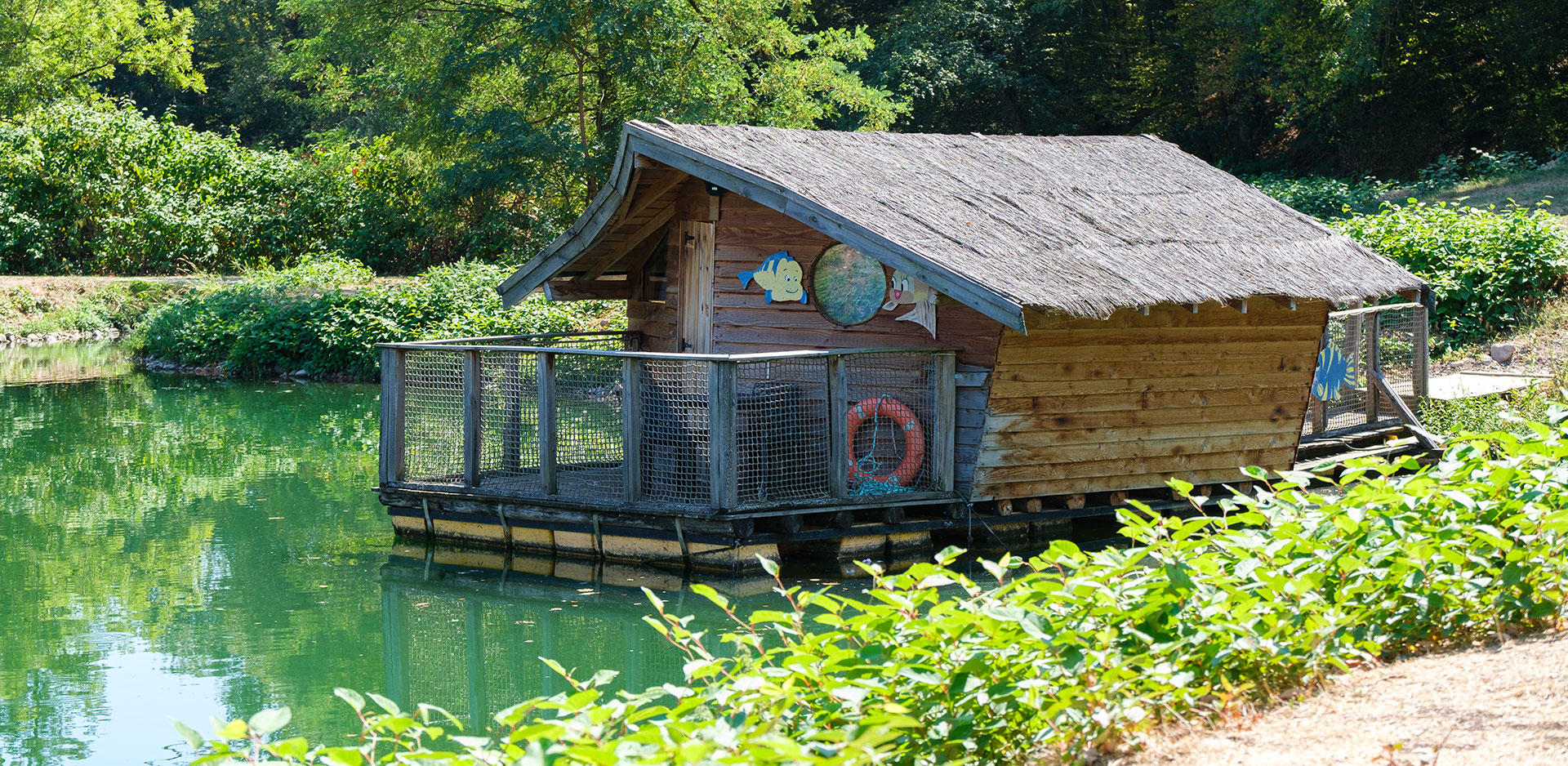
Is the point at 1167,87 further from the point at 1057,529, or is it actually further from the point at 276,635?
the point at 276,635

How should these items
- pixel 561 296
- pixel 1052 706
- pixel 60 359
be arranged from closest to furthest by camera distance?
1. pixel 1052 706
2. pixel 561 296
3. pixel 60 359

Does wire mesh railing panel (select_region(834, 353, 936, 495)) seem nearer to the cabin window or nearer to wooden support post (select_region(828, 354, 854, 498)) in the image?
wooden support post (select_region(828, 354, 854, 498))

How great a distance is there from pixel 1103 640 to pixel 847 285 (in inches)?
294

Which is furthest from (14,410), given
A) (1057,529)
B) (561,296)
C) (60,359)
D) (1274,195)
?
(1274,195)

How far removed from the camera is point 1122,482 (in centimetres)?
1173

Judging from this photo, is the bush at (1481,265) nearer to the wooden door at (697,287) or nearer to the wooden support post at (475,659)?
the wooden door at (697,287)

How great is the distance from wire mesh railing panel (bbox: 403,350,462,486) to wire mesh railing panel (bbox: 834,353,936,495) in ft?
10.6

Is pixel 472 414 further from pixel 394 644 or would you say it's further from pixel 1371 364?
pixel 1371 364

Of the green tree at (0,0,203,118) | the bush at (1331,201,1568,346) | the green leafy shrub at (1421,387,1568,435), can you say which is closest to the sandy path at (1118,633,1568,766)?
the green leafy shrub at (1421,387,1568,435)

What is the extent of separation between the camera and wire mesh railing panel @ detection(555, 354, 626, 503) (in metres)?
11.1

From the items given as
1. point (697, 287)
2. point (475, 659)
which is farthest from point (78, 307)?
point (475, 659)

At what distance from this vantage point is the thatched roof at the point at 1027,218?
10352 millimetres

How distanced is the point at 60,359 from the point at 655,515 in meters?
21.6

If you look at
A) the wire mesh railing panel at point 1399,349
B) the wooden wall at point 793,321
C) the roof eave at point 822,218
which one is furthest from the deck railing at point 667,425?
the wire mesh railing panel at point 1399,349
